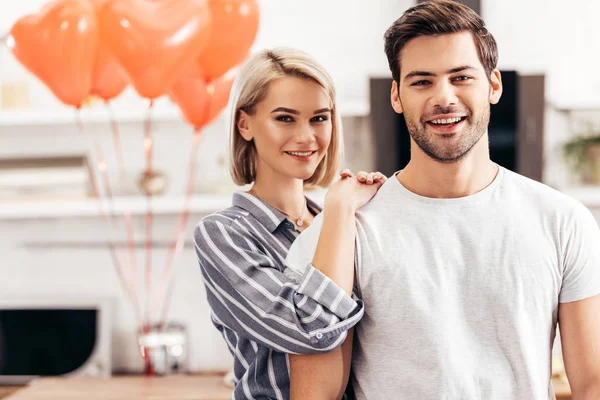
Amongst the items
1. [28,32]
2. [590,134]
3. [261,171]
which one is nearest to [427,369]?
[261,171]

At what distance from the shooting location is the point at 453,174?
1118mm

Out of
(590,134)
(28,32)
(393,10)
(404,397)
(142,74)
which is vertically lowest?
(404,397)

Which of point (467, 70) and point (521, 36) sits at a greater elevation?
point (521, 36)

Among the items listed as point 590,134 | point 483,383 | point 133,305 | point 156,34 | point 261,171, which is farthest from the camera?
point 133,305

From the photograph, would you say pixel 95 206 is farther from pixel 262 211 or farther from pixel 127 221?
pixel 262 211

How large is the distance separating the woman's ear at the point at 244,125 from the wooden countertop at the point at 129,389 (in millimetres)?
1407

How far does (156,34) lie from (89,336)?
1.68 meters

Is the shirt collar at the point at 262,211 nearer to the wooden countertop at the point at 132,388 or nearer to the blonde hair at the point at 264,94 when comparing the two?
the blonde hair at the point at 264,94

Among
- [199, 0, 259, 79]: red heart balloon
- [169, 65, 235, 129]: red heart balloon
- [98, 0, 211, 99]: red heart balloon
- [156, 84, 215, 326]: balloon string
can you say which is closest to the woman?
[98, 0, 211, 99]: red heart balloon

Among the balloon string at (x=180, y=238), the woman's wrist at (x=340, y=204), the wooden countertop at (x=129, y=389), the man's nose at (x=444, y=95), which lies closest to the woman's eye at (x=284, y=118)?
the woman's wrist at (x=340, y=204)

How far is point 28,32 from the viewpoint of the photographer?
1904mm

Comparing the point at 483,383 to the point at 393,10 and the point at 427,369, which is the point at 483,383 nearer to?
the point at 427,369

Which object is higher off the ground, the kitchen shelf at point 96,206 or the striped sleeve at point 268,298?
the striped sleeve at point 268,298

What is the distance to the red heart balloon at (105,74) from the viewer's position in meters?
2.02
